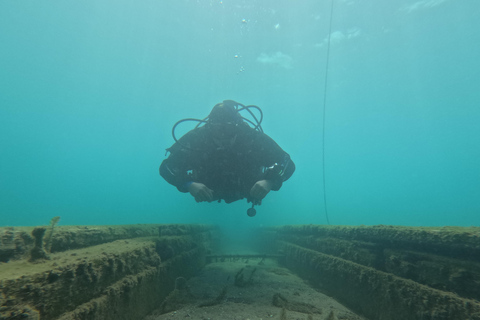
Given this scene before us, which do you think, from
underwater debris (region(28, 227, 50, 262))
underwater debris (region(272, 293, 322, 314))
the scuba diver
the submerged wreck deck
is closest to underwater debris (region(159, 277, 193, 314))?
the submerged wreck deck

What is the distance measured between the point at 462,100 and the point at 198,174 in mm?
106099

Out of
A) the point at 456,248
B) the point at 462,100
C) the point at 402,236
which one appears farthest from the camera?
the point at 462,100

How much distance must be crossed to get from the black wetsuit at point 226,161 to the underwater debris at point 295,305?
7.17ft

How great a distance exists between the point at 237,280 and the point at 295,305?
1.13 metres

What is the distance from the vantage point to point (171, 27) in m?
43.7

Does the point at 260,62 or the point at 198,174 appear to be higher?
the point at 260,62

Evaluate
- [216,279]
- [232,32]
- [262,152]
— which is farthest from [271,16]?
[216,279]

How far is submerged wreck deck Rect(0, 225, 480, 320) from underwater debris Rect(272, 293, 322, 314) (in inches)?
0.5

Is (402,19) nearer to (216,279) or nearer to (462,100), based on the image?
(216,279)

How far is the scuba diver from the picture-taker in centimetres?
441

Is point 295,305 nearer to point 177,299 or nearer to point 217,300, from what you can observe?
point 217,300

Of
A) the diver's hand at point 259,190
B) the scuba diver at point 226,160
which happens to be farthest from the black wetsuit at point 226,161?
the diver's hand at point 259,190

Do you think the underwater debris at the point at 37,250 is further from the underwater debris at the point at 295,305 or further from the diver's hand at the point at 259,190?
the diver's hand at the point at 259,190

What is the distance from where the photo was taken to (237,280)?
341cm
